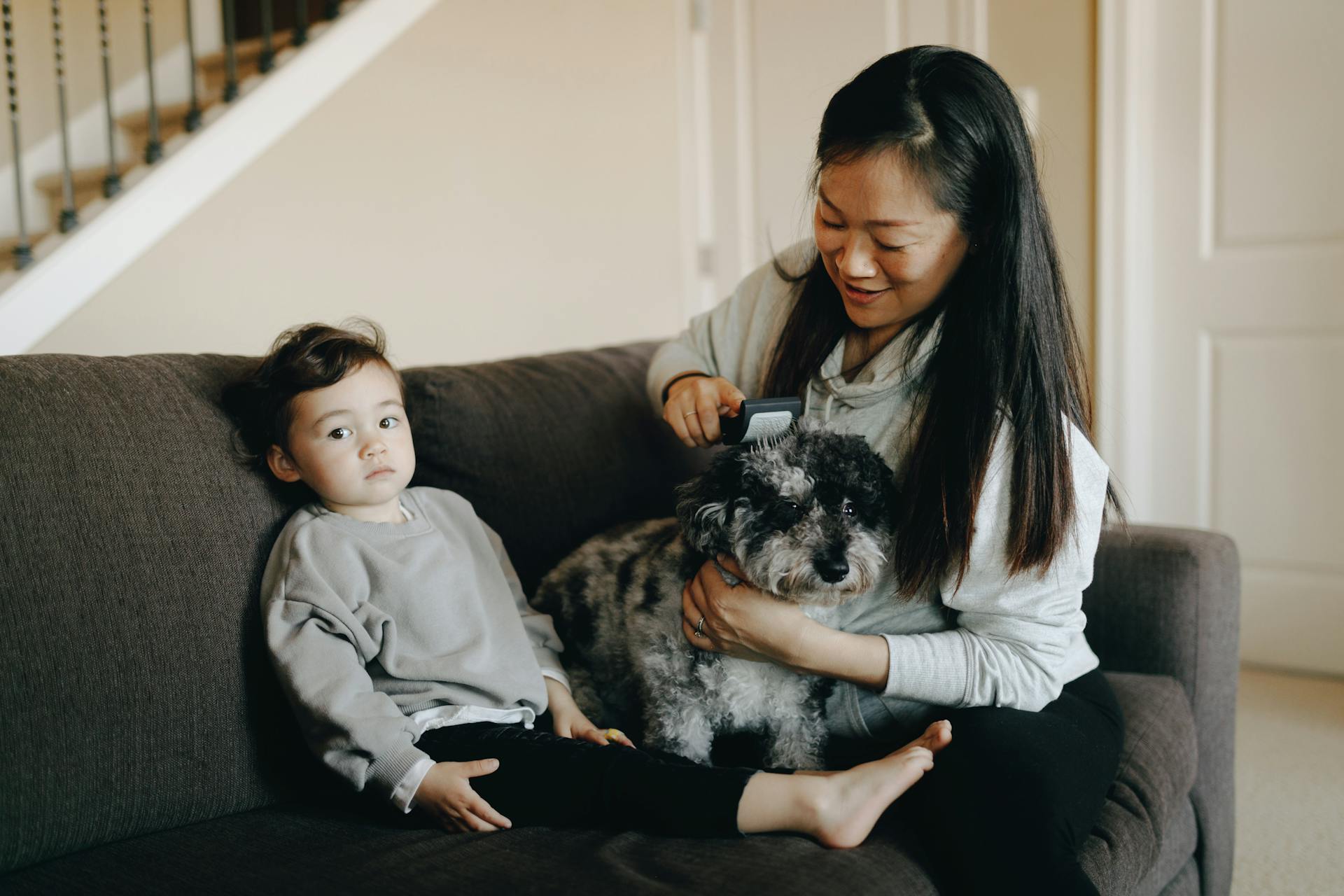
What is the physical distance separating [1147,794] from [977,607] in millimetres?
397

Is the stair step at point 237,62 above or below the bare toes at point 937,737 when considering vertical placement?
above

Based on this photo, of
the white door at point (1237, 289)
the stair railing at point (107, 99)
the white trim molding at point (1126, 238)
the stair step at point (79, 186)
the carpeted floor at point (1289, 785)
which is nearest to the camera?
the carpeted floor at point (1289, 785)

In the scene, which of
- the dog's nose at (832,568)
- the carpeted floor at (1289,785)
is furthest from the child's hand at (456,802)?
the carpeted floor at (1289,785)

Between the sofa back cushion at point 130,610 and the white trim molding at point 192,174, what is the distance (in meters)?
1.40

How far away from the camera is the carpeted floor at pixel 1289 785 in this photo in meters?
2.21

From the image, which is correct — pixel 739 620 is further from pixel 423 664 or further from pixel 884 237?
pixel 884 237

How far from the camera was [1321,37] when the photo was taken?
324 centimetres

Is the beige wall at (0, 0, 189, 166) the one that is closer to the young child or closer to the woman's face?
the young child

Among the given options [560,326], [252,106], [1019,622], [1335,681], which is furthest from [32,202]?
[1335,681]

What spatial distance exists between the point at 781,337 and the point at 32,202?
3.32m

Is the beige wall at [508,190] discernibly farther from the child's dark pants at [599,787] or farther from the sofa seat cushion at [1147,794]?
the child's dark pants at [599,787]

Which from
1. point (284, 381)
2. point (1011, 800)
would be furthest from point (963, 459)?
point (284, 381)

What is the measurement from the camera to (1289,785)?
8.71 ft

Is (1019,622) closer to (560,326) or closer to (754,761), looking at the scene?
(754,761)
